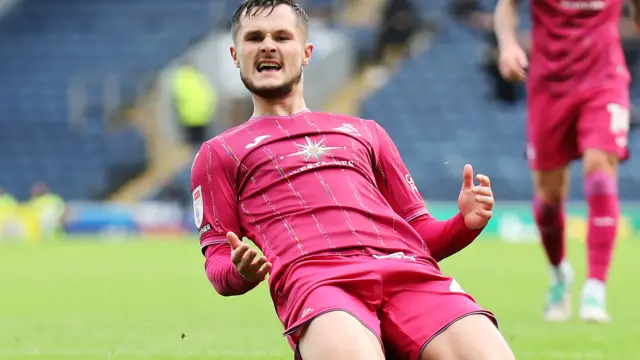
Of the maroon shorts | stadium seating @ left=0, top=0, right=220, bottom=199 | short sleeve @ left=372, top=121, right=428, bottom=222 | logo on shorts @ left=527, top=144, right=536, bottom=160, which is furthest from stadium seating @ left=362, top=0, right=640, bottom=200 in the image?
the maroon shorts

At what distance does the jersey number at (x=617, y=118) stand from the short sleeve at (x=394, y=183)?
3058 millimetres

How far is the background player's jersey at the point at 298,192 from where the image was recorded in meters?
3.88

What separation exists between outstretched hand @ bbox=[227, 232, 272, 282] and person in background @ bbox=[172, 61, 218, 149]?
1750cm

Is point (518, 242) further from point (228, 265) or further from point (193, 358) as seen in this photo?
point (228, 265)

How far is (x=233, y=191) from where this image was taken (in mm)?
4090

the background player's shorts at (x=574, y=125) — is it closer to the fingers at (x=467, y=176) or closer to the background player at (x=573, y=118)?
the background player at (x=573, y=118)

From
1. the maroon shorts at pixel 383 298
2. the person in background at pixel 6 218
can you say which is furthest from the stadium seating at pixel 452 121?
the maroon shorts at pixel 383 298

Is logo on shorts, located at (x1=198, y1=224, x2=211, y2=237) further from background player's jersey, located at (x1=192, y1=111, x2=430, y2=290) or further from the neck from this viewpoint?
the neck

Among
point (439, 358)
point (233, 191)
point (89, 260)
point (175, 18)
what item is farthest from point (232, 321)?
point (175, 18)

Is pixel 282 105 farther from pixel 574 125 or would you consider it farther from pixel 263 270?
pixel 574 125

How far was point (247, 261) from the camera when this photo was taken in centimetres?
348

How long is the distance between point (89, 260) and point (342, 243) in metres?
10.7

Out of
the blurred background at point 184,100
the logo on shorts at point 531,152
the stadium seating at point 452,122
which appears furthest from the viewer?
the stadium seating at point 452,122

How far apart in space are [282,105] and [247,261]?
84 centimetres
